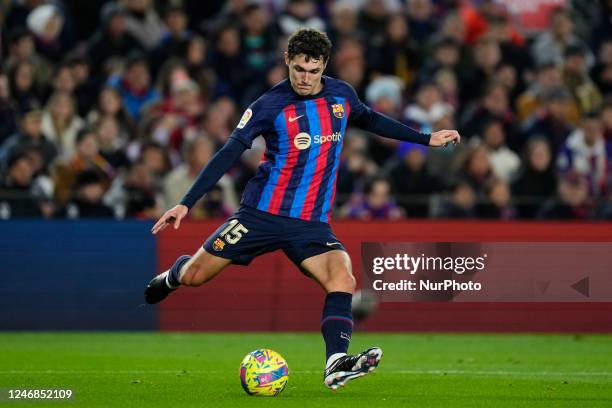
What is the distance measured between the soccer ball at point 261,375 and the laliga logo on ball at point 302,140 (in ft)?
5.01

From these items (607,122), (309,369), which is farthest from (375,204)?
(309,369)

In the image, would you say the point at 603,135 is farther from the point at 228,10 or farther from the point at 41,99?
the point at 41,99

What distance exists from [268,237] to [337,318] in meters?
0.84

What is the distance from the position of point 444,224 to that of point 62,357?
5.11m

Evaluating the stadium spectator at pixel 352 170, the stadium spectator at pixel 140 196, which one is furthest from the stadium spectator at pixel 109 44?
the stadium spectator at pixel 352 170

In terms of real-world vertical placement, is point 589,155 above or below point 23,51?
below

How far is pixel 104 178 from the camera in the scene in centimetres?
1648

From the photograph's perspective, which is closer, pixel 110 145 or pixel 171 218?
pixel 171 218

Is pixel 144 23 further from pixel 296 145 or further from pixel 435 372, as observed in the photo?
pixel 296 145

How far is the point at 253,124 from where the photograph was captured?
9.71 m

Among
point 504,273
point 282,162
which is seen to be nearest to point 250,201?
point 282,162

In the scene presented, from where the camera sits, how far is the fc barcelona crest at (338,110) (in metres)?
9.88

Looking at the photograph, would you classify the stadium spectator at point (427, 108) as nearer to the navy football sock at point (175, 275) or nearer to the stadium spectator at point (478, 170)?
the stadium spectator at point (478, 170)

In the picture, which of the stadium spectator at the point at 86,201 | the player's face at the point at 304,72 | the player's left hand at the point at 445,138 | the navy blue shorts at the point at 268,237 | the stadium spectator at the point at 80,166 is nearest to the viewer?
the player's face at the point at 304,72
